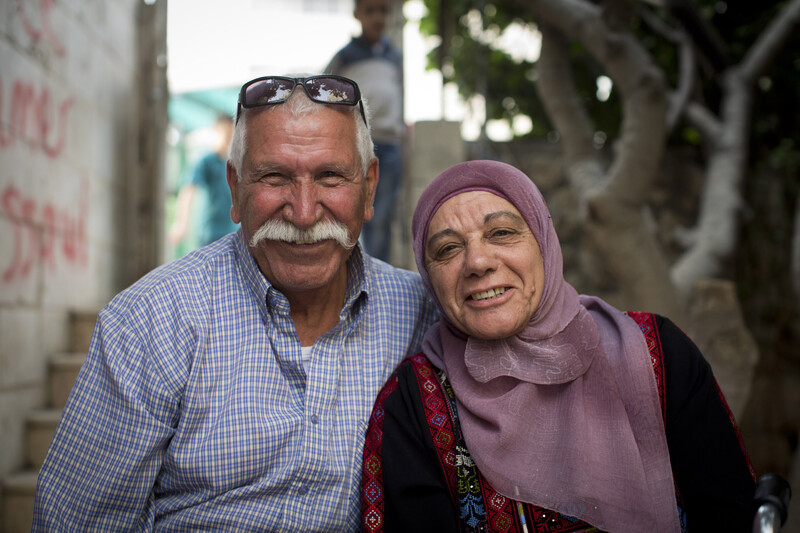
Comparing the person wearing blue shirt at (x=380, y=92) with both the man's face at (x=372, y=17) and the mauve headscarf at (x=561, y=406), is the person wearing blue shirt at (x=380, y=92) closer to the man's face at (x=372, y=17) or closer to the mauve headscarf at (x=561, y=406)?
the man's face at (x=372, y=17)

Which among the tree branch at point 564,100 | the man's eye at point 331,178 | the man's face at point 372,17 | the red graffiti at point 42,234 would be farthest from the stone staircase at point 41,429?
the tree branch at point 564,100

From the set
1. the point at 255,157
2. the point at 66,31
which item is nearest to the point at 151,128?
the point at 66,31

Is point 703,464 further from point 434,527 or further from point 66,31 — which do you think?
point 66,31

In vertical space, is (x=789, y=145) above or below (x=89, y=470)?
above

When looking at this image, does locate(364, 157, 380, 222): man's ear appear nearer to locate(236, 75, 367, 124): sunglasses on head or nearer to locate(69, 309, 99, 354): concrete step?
locate(236, 75, 367, 124): sunglasses on head

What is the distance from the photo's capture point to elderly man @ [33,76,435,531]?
203 cm

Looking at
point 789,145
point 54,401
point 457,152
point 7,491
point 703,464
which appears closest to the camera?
point 703,464

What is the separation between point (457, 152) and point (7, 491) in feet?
10.7

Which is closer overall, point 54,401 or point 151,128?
point 54,401

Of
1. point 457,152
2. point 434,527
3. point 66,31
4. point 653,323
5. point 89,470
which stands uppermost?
point 66,31

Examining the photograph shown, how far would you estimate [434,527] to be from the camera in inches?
78.0

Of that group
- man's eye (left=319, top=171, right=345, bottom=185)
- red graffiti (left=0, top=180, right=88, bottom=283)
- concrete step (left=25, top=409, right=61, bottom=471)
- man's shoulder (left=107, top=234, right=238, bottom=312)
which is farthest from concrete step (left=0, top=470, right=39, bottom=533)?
man's eye (left=319, top=171, right=345, bottom=185)

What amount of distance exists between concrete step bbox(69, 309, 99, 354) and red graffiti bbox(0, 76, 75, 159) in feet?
3.56

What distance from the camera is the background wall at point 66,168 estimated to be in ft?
12.0
